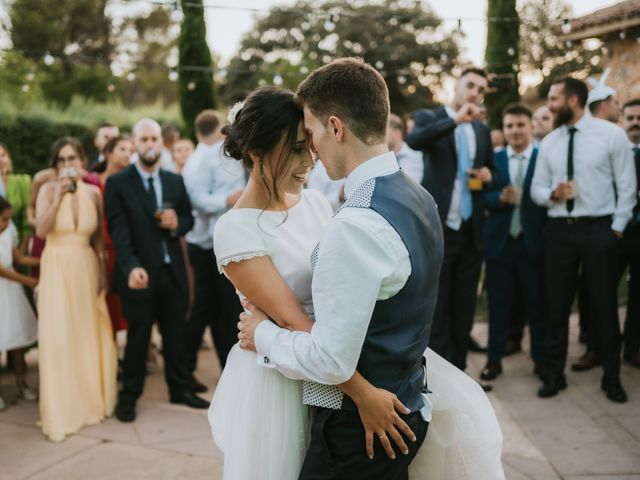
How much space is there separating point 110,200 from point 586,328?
4.38 meters

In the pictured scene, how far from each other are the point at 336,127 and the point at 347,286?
44 centimetres

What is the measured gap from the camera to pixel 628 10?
10328 mm

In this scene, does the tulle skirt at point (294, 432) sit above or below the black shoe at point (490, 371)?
above

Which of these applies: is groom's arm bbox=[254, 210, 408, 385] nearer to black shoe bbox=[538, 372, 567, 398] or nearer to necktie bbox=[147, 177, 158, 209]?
necktie bbox=[147, 177, 158, 209]

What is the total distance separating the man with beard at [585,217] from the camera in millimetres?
4582

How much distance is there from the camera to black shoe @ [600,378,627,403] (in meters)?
4.58

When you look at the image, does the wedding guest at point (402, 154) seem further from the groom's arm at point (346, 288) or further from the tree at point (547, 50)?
the tree at point (547, 50)

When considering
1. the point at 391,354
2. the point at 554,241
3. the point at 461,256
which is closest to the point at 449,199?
the point at 461,256

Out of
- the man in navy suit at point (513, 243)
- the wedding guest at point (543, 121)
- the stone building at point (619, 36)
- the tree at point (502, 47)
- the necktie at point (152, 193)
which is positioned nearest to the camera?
the necktie at point (152, 193)

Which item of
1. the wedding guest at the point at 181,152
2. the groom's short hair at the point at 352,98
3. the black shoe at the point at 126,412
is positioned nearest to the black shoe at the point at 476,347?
the black shoe at the point at 126,412

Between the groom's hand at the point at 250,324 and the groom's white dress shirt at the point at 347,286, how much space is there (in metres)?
0.23

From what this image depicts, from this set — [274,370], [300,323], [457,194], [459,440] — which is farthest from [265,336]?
[457,194]

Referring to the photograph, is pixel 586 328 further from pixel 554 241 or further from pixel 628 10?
pixel 628 10

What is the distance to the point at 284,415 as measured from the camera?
198cm
